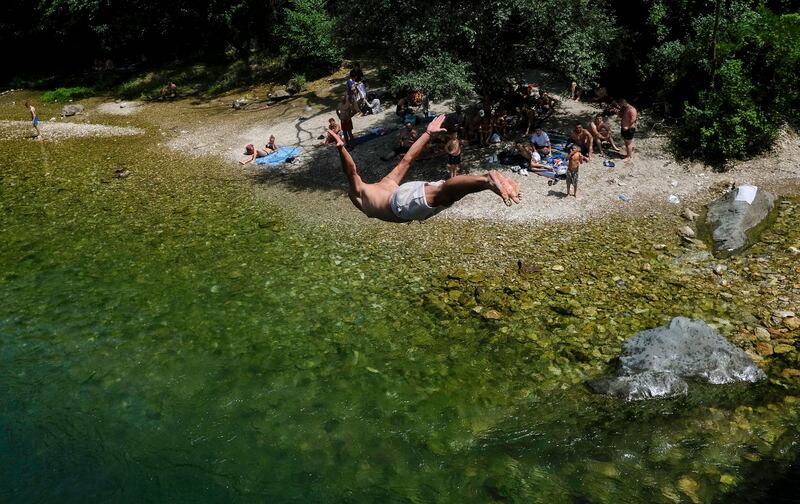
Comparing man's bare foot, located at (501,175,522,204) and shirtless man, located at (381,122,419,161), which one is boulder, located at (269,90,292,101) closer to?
shirtless man, located at (381,122,419,161)

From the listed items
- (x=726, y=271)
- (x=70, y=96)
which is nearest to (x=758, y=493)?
(x=726, y=271)

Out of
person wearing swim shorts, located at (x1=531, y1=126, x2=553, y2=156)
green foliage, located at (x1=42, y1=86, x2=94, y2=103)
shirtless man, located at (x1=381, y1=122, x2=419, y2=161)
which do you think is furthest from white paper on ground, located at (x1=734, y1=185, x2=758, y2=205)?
green foliage, located at (x1=42, y1=86, x2=94, y2=103)

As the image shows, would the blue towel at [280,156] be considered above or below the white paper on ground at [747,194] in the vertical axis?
below

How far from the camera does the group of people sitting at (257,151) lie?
1908 centimetres

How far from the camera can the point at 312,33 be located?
26.1 metres

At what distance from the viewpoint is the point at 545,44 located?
15.6 m

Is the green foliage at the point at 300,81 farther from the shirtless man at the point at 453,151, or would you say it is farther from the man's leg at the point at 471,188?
the man's leg at the point at 471,188

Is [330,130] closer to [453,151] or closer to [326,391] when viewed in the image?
[326,391]

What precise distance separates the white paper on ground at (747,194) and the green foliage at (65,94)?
2922cm

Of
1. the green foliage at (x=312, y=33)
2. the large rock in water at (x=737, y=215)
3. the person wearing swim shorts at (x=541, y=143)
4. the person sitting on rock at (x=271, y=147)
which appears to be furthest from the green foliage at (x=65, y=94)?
the large rock in water at (x=737, y=215)

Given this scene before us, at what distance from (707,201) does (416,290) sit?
26.1ft

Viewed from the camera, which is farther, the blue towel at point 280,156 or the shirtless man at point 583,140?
the blue towel at point 280,156

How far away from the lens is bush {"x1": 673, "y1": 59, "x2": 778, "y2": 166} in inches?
602

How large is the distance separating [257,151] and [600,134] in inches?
420
